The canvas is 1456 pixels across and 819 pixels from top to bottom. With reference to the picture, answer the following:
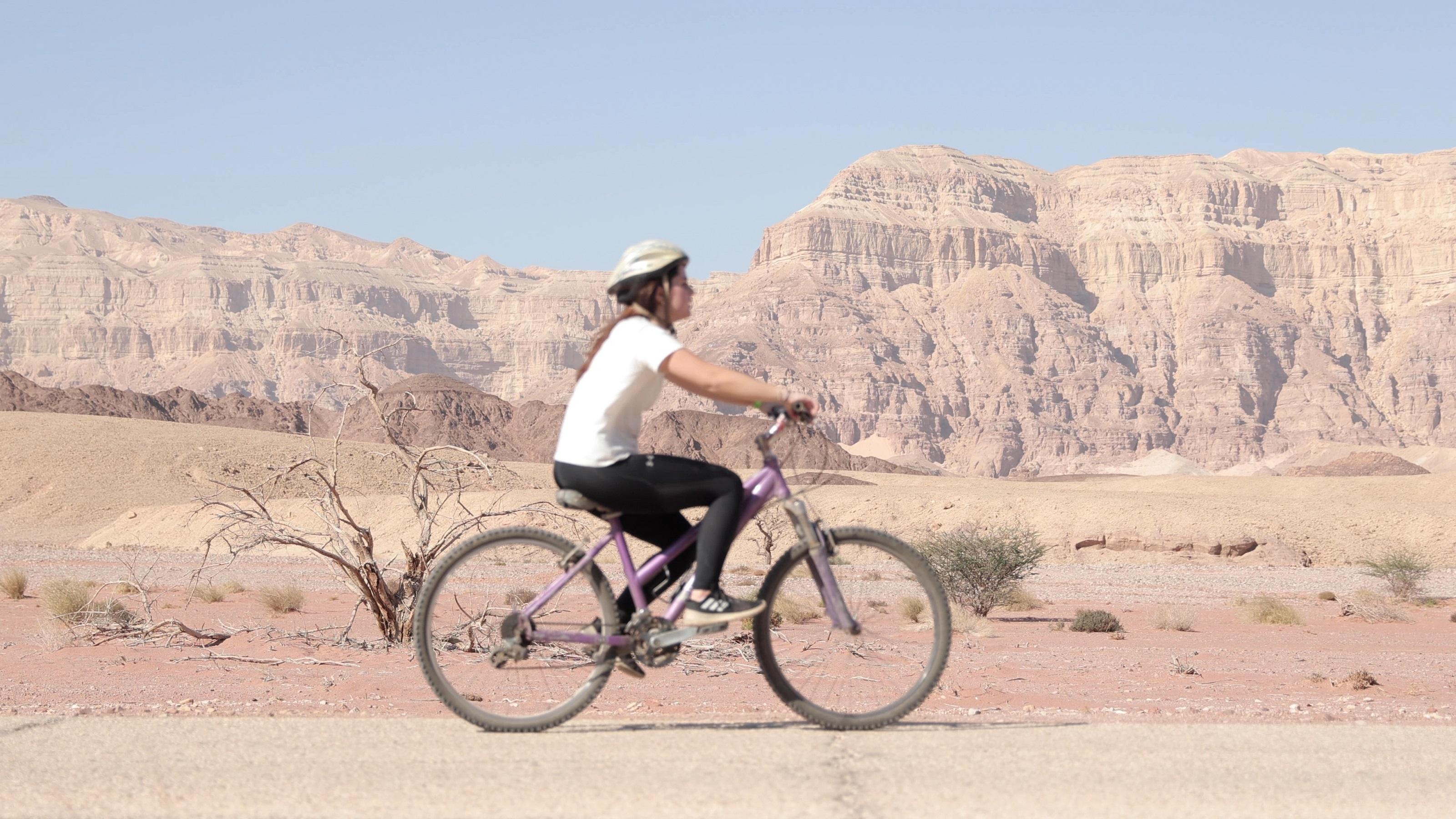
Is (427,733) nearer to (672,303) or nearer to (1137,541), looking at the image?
(672,303)

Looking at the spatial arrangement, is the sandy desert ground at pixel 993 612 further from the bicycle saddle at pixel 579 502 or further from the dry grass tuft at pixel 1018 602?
the bicycle saddle at pixel 579 502

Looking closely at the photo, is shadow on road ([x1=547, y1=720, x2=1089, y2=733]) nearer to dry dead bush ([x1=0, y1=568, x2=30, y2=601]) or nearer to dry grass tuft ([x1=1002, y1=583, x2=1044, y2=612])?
dry grass tuft ([x1=1002, y1=583, x2=1044, y2=612])

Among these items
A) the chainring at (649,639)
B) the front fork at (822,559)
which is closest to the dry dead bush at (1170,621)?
the front fork at (822,559)

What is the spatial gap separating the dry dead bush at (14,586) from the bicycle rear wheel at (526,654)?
20070 millimetres

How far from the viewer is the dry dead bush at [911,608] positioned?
5.73 meters

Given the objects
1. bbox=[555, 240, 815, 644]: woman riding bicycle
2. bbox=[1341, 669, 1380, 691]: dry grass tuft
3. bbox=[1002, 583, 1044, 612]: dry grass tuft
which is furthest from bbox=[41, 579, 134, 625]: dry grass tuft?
bbox=[1002, 583, 1044, 612]: dry grass tuft

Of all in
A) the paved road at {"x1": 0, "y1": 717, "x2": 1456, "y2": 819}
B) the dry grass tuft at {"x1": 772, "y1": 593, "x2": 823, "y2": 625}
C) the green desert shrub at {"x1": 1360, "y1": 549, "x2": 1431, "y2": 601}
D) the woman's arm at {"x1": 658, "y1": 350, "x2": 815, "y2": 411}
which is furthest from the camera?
the green desert shrub at {"x1": 1360, "y1": 549, "x2": 1431, "y2": 601}

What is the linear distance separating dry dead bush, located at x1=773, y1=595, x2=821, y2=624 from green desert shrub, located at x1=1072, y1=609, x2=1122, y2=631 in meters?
11.7

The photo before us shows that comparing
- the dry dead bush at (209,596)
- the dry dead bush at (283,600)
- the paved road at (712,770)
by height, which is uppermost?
the paved road at (712,770)

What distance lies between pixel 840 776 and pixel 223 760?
2.08 meters

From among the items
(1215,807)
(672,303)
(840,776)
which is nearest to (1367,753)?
(1215,807)

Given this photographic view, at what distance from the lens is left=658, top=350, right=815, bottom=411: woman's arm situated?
16.5ft

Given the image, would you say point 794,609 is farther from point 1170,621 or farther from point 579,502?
point 1170,621

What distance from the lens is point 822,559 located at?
5.56 metres
